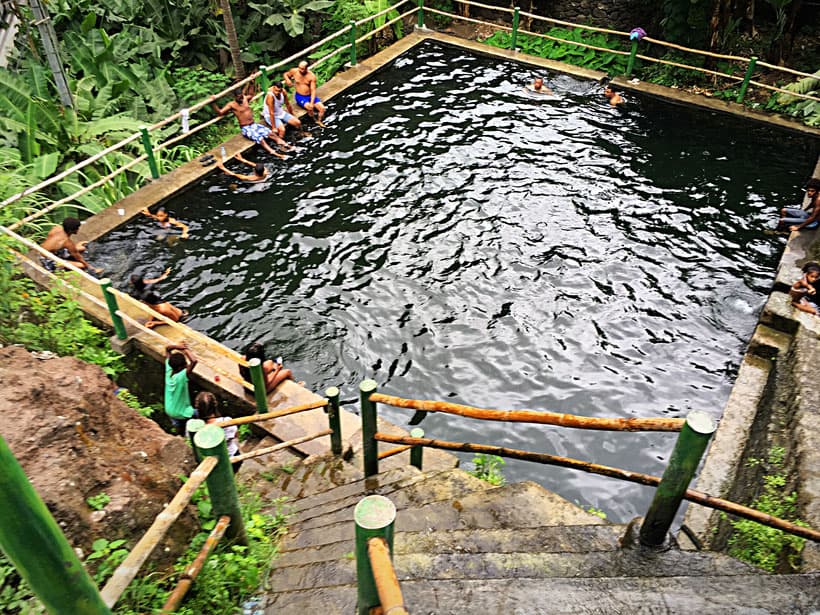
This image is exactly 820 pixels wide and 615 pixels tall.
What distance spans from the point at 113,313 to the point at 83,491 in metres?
4.61

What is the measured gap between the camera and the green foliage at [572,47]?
627 inches

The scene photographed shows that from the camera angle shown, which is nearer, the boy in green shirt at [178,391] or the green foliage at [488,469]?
the green foliage at [488,469]

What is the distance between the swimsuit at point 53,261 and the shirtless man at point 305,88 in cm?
641

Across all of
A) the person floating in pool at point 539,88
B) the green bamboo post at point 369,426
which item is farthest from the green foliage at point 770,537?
the person floating in pool at point 539,88

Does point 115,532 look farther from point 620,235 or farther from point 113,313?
point 620,235

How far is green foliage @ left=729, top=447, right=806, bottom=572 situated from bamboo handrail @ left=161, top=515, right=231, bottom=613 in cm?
368

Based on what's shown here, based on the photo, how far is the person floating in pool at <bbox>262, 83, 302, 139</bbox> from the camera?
1298cm

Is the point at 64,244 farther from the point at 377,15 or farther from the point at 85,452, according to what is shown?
the point at 377,15

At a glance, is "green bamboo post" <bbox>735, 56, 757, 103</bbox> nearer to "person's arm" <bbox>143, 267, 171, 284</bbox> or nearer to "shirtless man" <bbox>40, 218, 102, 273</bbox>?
"person's arm" <bbox>143, 267, 171, 284</bbox>

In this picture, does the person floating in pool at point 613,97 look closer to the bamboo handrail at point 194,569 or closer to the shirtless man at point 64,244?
the shirtless man at point 64,244

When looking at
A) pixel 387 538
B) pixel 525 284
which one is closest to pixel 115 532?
Answer: pixel 387 538

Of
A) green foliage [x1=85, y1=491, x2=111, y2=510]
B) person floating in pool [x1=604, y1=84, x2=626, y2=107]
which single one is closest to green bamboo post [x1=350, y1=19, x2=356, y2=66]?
person floating in pool [x1=604, y1=84, x2=626, y2=107]

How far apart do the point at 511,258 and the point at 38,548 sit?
883 centimetres

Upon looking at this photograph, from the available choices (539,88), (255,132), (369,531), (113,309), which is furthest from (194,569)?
(539,88)
